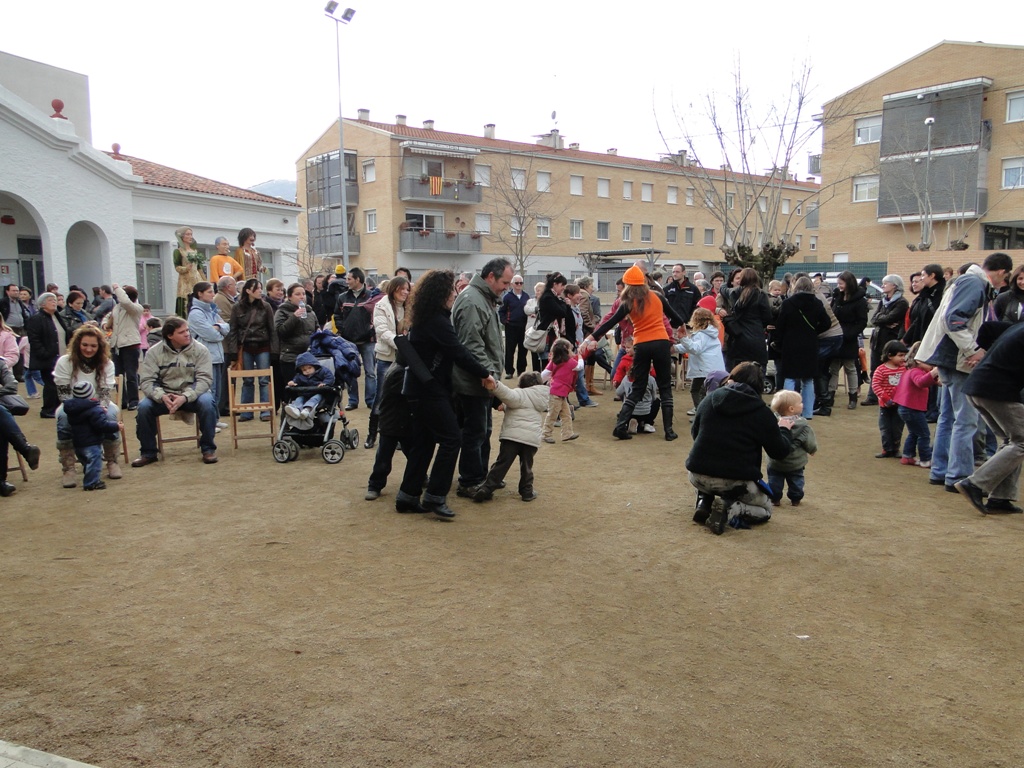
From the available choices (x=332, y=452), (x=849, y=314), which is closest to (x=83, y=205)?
(x=332, y=452)

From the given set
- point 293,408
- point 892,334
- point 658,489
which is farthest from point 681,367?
point 293,408

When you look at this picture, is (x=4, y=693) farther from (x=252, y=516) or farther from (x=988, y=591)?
(x=988, y=591)

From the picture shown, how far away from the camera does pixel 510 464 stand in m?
6.56

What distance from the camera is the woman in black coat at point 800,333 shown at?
10133 millimetres

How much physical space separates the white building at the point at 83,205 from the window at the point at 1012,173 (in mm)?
33177

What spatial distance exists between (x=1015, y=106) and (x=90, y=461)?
42.0 m

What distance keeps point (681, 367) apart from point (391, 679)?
9881 millimetres

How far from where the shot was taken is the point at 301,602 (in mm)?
4461

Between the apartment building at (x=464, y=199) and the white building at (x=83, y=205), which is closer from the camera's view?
the white building at (x=83, y=205)

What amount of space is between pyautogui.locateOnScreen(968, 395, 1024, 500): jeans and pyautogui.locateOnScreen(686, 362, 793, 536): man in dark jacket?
5.21 feet

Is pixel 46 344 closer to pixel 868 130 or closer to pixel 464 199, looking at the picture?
pixel 464 199

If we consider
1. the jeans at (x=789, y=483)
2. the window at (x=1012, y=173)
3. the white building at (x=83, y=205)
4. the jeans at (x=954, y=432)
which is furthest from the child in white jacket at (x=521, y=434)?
the window at (x=1012, y=173)

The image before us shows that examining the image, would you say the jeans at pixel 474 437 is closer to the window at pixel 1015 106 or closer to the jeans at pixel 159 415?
the jeans at pixel 159 415

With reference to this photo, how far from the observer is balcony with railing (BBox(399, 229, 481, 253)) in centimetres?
4447
